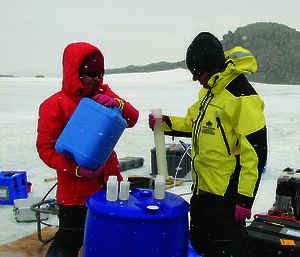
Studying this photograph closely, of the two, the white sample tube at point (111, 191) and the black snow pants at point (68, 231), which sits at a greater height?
the white sample tube at point (111, 191)

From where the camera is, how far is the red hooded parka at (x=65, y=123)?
202cm

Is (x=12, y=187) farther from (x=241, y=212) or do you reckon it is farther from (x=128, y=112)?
(x=241, y=212)

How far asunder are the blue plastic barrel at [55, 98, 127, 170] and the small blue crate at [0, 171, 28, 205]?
7.80ft

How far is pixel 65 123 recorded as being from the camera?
2.08 meters

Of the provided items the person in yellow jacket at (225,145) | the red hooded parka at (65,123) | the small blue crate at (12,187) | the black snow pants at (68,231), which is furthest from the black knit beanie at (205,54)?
the small blue crate at (12,187)

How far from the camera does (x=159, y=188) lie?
1805mm

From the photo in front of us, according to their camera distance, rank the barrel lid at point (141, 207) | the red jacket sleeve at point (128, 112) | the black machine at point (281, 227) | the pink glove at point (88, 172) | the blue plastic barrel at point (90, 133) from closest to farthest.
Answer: the barrel lid at point (141, 207)
the blue plastic barrel at point (90, 133)
the pink glove at point (88, 172)
the red jacket sleeve at point (128, 112)
the black machine at point (281, 227)

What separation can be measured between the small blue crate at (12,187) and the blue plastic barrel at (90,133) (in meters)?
2.38

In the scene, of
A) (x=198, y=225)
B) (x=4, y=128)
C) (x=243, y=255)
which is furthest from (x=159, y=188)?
(x=4, y=128)

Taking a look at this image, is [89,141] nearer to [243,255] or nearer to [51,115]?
[51,115]

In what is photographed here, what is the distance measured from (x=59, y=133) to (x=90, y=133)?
31cm

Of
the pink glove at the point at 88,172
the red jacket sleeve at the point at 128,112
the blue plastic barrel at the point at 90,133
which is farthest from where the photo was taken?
the red jacket sleeve at the point at 128,112

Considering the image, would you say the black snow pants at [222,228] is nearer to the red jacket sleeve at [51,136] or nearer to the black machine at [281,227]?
the black machine at [281,227]

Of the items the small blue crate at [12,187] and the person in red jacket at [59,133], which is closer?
the person in red jacket at [59,133]
